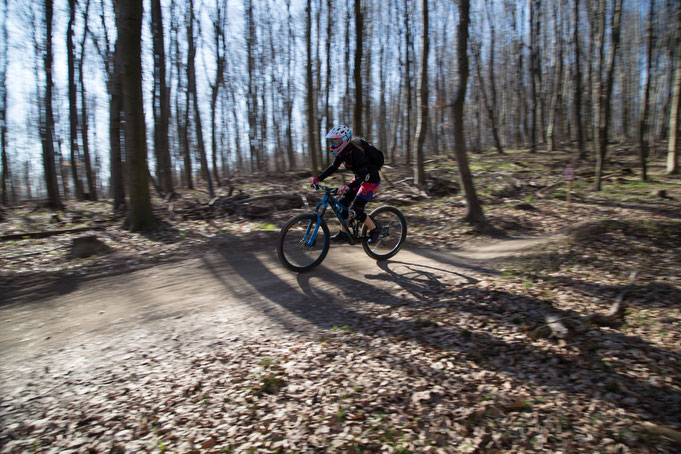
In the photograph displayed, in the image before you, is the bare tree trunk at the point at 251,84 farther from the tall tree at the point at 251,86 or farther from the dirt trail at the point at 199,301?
the dirt trail at the point at 199,301

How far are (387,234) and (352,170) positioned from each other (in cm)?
159

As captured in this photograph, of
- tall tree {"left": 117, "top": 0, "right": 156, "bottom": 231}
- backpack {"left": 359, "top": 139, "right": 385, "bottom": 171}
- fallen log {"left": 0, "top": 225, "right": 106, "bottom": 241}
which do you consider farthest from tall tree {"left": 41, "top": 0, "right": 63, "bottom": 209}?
backpack {"left": 359, "top": 139, "right": 385, "bottom": 171}

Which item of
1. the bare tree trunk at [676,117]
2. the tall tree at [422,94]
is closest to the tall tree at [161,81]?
the tall tree at [422,94]

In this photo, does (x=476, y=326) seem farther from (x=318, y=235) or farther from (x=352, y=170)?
(x=352, y=170)

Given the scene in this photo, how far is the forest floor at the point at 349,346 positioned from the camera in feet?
10.3

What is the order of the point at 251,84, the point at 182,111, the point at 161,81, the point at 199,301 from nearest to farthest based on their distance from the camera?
the point at 199,301, the point at 161,81, the point at 182,111, the point at 251,84

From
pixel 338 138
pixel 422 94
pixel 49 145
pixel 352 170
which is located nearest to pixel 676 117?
pixel 422 94

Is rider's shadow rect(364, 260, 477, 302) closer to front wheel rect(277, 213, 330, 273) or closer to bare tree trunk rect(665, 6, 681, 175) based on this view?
front wheel rect(277, 213, 330, 273)

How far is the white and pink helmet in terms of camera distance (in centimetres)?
631

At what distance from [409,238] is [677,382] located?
6.03m

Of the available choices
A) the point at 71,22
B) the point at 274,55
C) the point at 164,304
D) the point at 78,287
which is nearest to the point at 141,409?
the point at 164,304

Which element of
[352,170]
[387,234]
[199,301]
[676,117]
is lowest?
[199,301]

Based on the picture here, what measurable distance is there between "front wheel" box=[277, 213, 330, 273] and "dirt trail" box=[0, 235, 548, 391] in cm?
26

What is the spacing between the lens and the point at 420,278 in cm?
662
